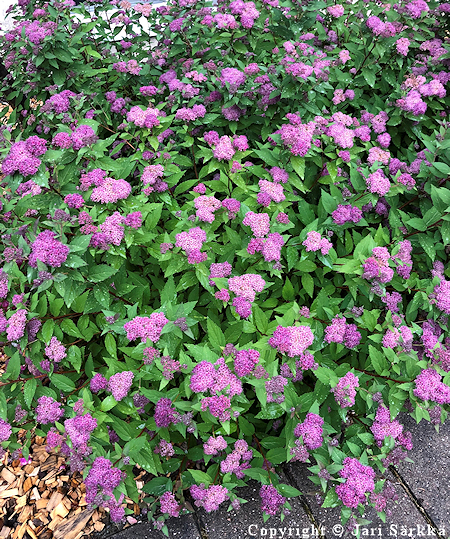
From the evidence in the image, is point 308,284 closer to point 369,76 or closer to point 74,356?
point 74,356

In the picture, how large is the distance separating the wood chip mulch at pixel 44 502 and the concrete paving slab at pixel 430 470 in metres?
1.77

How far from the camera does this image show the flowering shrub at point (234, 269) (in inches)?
76.8

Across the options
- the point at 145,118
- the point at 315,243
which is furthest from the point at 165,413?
the point at 145,118

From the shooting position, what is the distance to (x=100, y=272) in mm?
2172

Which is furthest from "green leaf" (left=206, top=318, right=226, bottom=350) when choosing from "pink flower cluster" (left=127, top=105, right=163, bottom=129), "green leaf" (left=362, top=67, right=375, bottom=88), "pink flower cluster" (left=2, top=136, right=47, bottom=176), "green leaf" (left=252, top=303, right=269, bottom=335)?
"green leaf" (left=362, top=67, right=375, bottom=88)

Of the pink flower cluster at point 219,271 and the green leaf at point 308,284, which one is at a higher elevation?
the pink flower cluster at point 219,271

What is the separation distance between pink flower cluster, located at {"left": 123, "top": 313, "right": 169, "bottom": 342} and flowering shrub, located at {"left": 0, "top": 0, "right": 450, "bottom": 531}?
11 mm

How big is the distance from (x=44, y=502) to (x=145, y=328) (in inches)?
65.3

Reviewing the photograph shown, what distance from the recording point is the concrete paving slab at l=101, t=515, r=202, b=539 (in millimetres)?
2252

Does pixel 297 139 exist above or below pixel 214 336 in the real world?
above

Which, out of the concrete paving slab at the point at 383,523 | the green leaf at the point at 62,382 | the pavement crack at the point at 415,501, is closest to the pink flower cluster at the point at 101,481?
the green leaf at the point at 62,382

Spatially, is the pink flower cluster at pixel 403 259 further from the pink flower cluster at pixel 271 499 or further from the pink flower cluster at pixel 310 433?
the pink flower cluster at pixel 271 499

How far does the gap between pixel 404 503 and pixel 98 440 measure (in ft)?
6.17

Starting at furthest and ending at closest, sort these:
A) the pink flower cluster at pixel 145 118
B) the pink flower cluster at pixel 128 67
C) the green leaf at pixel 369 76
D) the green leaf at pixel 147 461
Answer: the pink flower cluster at pixel 128 67 < the green leaf at pixel 369 76 < the pink flower cluster at pixel 145 118 < the green leaf at pixel 147 461
